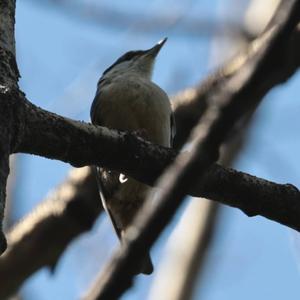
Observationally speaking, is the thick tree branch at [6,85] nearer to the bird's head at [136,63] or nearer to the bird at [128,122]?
the bird at [128,122]

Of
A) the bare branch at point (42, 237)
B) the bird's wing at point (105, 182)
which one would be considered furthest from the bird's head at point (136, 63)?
the bare branch at point (42, 237)

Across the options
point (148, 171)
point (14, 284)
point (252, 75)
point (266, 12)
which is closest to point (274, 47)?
point (252, 75)

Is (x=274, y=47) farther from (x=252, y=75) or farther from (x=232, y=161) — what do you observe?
(x=232, y=161)

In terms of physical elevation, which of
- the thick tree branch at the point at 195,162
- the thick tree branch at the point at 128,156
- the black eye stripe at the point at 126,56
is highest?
the thick tree branch at the point at 195,162

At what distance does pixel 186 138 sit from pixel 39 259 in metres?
1.09

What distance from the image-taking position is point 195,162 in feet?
3.01

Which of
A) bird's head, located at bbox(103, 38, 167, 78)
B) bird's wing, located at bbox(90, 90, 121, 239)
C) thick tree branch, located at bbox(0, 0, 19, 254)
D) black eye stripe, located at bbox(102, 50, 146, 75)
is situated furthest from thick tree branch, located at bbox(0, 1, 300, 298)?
black eye stripe, located at bbox(102, 50, 146, 75)

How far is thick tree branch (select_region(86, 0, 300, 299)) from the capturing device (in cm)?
86

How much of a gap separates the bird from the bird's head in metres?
0.59

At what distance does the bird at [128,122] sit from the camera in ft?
12.9

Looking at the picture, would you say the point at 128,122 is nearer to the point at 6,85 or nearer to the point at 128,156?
the point at 128,156

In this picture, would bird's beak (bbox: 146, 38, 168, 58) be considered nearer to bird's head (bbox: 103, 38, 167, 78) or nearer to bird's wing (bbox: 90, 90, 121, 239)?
bird's head (bbox: 103, 38, 167, 78)

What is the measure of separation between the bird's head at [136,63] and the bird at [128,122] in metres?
0.59

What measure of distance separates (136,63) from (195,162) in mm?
4262
